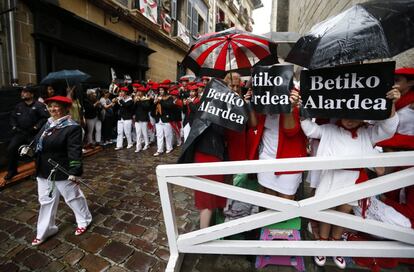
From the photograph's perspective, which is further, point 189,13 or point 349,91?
point 189,13

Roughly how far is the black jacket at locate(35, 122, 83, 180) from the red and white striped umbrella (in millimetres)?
1832

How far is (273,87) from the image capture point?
6.91 feet

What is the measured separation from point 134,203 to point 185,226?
1.17 m

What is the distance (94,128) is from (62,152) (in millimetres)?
5366

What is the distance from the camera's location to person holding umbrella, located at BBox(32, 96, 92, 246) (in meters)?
2.86

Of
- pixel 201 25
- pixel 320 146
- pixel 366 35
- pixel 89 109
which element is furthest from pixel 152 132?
pixel 201 25

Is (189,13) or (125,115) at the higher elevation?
(189,13)

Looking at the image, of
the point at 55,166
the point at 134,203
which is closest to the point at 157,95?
the point at 134,203

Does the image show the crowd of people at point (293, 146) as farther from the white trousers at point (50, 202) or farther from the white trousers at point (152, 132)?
the white trousers at point (152, 132)

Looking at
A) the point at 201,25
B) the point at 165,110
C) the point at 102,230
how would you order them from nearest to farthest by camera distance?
1. the point at 102,230
2. the point at 165,110
3. the point at 201,25

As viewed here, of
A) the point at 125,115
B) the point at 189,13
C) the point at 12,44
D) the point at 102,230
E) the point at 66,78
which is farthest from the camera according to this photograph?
the point at 189,13

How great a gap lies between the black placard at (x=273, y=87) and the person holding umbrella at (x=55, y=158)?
7.67 feet

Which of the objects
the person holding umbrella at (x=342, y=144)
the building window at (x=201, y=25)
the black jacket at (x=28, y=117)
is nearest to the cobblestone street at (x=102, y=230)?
the black jacket at (x=28, y=117)

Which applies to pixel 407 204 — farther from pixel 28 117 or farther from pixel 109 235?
pixel 28 117
